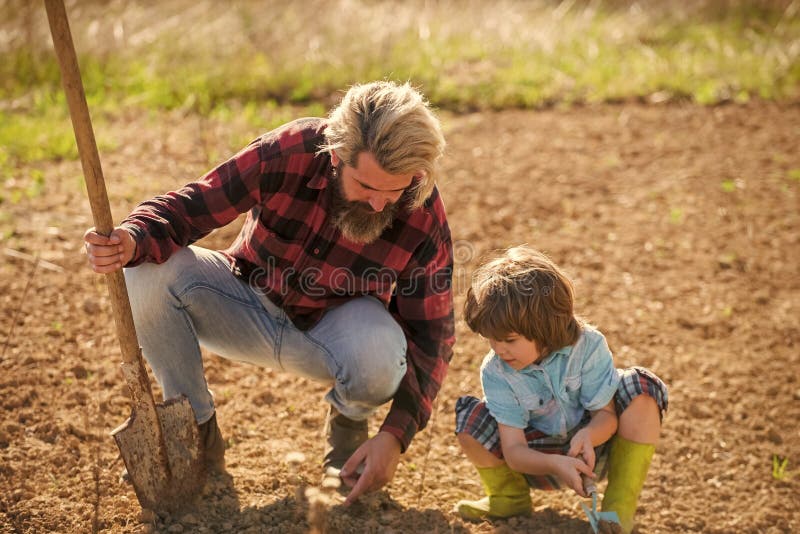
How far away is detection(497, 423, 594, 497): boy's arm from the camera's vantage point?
89.3 inches

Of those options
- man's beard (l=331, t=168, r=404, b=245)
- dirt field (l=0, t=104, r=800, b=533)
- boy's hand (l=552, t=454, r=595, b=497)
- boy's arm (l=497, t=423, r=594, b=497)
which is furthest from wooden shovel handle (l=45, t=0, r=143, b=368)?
boy's hand (l=552, t=454, r=595, b=497)

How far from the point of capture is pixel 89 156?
2193 mm

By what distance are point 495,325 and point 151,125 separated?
399 centimetres

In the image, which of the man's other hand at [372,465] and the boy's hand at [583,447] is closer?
the boy's hand at [583,447]

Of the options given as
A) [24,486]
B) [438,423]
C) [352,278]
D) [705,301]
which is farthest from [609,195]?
[24,486]

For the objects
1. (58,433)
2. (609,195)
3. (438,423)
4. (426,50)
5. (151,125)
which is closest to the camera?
(58,433)

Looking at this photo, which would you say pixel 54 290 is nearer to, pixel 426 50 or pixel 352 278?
pixel 352 278

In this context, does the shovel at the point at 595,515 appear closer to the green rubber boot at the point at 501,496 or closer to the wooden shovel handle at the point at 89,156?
the green rubber boot at the point at 501,496

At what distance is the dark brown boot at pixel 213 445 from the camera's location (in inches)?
104

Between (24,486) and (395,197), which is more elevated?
(395,197)

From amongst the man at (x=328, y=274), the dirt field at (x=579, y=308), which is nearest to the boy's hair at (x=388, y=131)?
the man at (x=328, y=274)

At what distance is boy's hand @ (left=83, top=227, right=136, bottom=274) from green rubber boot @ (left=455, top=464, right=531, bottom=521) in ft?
3.92

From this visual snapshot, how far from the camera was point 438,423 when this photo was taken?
317 centimetres

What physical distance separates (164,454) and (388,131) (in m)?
1.13
